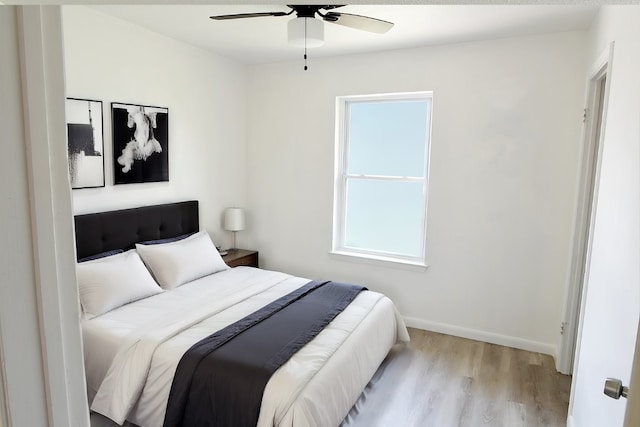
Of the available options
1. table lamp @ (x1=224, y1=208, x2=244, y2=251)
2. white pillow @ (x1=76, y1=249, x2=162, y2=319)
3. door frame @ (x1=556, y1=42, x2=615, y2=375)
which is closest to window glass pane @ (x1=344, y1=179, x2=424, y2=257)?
table lamp @ (x1=224, y1=208, x2=244, y2=251)

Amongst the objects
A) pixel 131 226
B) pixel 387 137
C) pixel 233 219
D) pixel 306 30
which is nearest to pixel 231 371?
pixel 131 226

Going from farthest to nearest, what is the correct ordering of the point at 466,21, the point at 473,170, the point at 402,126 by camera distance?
Result: the point at 402,126
the point at 473,170
the point at 466,21

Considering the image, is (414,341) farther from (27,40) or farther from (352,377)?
(27,40)

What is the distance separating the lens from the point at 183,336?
7.90 feet

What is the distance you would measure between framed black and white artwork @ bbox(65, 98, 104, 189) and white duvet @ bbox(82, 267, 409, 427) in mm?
1010

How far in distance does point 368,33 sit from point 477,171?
57.4 inches

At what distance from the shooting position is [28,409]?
0.61m

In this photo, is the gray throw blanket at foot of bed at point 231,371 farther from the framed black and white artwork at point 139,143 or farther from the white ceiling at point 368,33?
the white ceiling at point 368,33

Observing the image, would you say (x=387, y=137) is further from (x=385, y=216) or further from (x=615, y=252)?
(x=615, y=252)

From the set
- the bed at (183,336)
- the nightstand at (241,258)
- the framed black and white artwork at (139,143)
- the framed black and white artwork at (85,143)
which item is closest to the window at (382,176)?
the nightstand at (241,258)

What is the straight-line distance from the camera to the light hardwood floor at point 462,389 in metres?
2.56

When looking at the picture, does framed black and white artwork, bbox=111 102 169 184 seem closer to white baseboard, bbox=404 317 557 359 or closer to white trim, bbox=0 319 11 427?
white baseboard, bbox=404 317 557 359

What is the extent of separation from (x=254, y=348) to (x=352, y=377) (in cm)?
61

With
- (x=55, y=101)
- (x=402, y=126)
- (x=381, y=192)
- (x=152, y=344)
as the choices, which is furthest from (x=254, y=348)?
(x=402, y=126)
